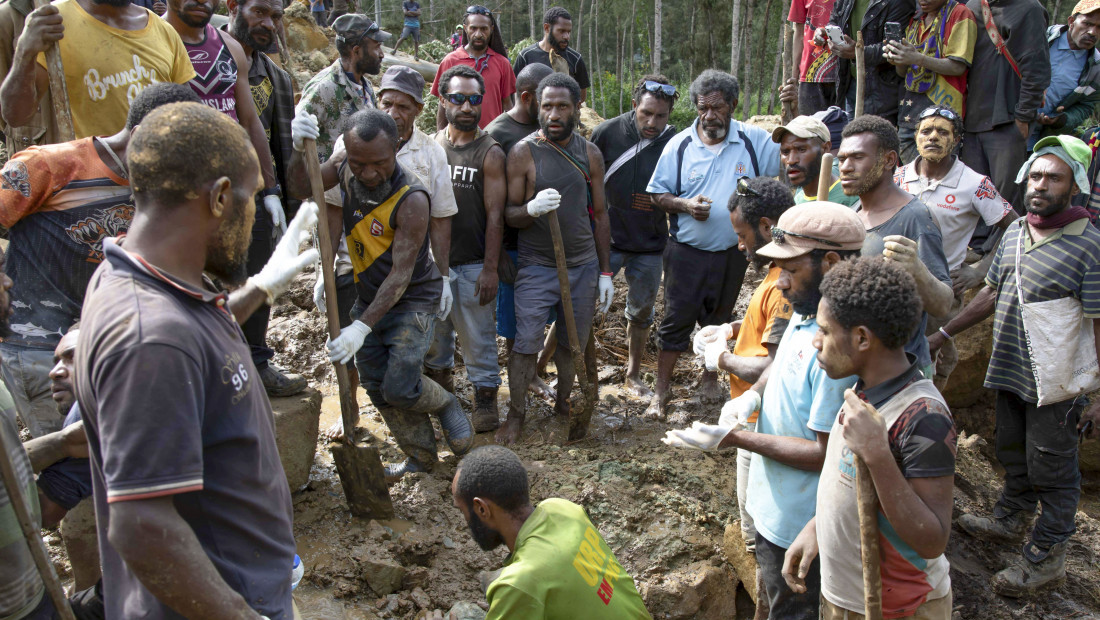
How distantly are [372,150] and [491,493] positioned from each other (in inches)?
83.2

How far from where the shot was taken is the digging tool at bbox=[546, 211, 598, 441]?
193 inches

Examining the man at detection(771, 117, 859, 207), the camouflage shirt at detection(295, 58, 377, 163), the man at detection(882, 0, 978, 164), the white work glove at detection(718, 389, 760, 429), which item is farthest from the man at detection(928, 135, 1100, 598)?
the camouflage shirt at detection(295, 58, 377, 163)

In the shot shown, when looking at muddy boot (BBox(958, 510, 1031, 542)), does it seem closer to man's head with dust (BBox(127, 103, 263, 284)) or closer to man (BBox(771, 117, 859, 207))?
man (BBox(771, 117, 859, 207))

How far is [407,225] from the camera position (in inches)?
161

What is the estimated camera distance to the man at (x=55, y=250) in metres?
3.12

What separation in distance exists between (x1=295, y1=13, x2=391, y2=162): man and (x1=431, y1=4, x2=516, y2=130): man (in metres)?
1.64

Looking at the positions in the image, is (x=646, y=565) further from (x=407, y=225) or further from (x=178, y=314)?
(x=178, y=314)

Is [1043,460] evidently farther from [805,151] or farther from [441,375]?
[441,375]

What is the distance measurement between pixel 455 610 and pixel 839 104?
549 centimetres

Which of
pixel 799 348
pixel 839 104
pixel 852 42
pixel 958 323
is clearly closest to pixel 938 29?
pixel 852 42

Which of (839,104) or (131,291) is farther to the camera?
(839,104)

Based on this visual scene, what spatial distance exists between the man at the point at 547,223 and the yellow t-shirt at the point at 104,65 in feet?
7.30

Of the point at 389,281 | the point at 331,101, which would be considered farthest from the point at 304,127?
the point at 331,101

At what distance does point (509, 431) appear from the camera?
5.09 metres
